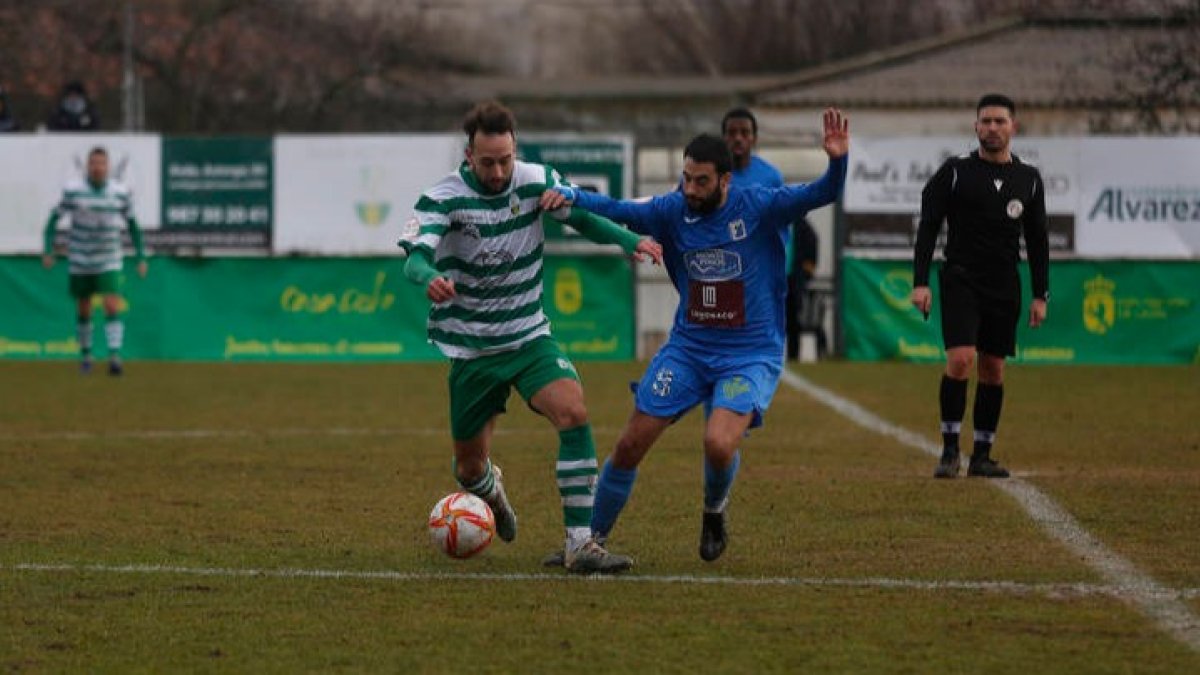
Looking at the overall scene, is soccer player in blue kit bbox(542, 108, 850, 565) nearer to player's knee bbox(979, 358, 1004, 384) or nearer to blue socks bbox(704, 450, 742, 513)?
blue socks bbox(704, 450, 742, 513)

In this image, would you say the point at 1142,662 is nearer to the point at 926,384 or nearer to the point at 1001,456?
the point at 1001,456

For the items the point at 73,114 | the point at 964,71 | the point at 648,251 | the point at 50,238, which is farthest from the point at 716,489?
the point at 964,71

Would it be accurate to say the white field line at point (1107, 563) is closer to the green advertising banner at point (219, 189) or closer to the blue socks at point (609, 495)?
the blue socks at point (609, 495)

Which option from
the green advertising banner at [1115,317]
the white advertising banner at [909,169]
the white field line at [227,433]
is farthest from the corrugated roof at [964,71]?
the white field line at [227,433]

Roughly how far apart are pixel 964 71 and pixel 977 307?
1389 inches

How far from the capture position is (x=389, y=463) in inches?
534

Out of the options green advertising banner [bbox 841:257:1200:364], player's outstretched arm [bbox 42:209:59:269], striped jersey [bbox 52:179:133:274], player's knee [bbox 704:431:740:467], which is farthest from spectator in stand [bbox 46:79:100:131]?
player's knee [bbox 704:431:740:467]

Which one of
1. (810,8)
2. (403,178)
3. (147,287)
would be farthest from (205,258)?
(810,8)

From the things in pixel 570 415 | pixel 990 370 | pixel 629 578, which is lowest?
pixel 629 578

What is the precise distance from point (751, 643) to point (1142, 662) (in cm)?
121

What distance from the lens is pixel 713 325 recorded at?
9.12m

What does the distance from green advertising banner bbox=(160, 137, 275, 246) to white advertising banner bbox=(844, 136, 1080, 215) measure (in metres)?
6.38

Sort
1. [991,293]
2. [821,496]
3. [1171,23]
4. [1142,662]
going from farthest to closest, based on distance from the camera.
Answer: [1171,23], [991,293], [821,496], [1142,662]

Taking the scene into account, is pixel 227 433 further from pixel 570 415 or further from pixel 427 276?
pixel 427 276
